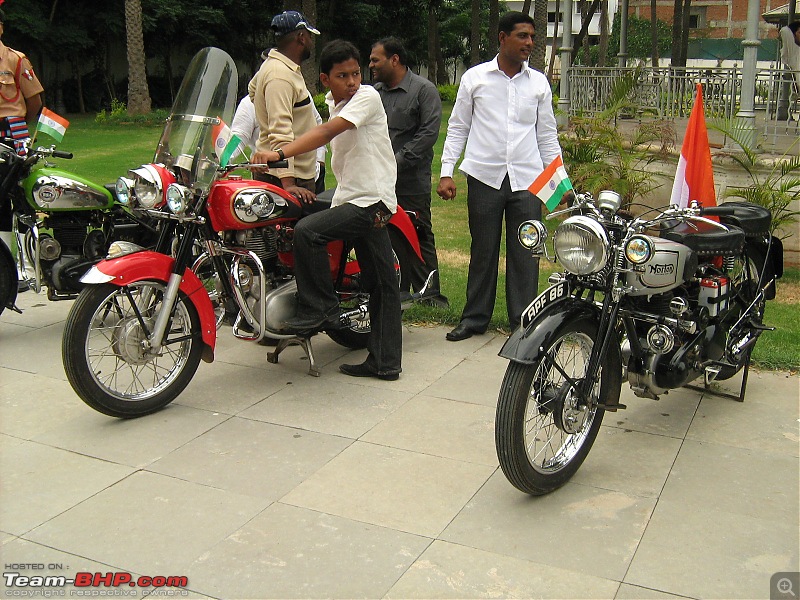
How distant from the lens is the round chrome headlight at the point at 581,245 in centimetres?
376

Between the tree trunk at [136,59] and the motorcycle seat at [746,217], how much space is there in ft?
65.8

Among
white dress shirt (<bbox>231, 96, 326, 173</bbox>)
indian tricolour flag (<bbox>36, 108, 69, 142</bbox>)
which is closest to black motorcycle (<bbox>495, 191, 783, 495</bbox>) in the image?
white dress shirt (<bbox>231, 96, 326, 173</bbox>)

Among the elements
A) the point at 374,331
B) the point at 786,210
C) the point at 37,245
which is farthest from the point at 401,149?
the point at 786,210

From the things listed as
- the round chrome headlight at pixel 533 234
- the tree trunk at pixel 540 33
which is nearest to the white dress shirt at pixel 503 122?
the round chrome headlight at pixel 533 234

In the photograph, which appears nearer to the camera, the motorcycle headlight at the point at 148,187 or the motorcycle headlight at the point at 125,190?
the motorcycle headlight at the point at 148,187

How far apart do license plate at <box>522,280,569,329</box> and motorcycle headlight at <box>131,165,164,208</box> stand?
2.02m

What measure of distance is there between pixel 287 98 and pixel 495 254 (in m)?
1.76

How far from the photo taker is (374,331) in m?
5.39

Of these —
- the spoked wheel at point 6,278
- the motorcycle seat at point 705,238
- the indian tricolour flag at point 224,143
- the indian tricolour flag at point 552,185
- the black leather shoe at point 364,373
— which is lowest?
the black leather shoe at point 364,373

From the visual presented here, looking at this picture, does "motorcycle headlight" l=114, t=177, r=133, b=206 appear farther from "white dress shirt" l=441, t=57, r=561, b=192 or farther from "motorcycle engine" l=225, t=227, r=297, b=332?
"white dress shirt" l=441, t=57, r=561, b=192

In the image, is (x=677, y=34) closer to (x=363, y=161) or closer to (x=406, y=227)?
(x=406, y=227)

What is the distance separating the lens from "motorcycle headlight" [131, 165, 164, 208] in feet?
15.2

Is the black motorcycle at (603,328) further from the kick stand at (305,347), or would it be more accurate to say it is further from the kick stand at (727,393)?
the kick stand at (305,347)

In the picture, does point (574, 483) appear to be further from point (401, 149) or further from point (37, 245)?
point (37, 245)
